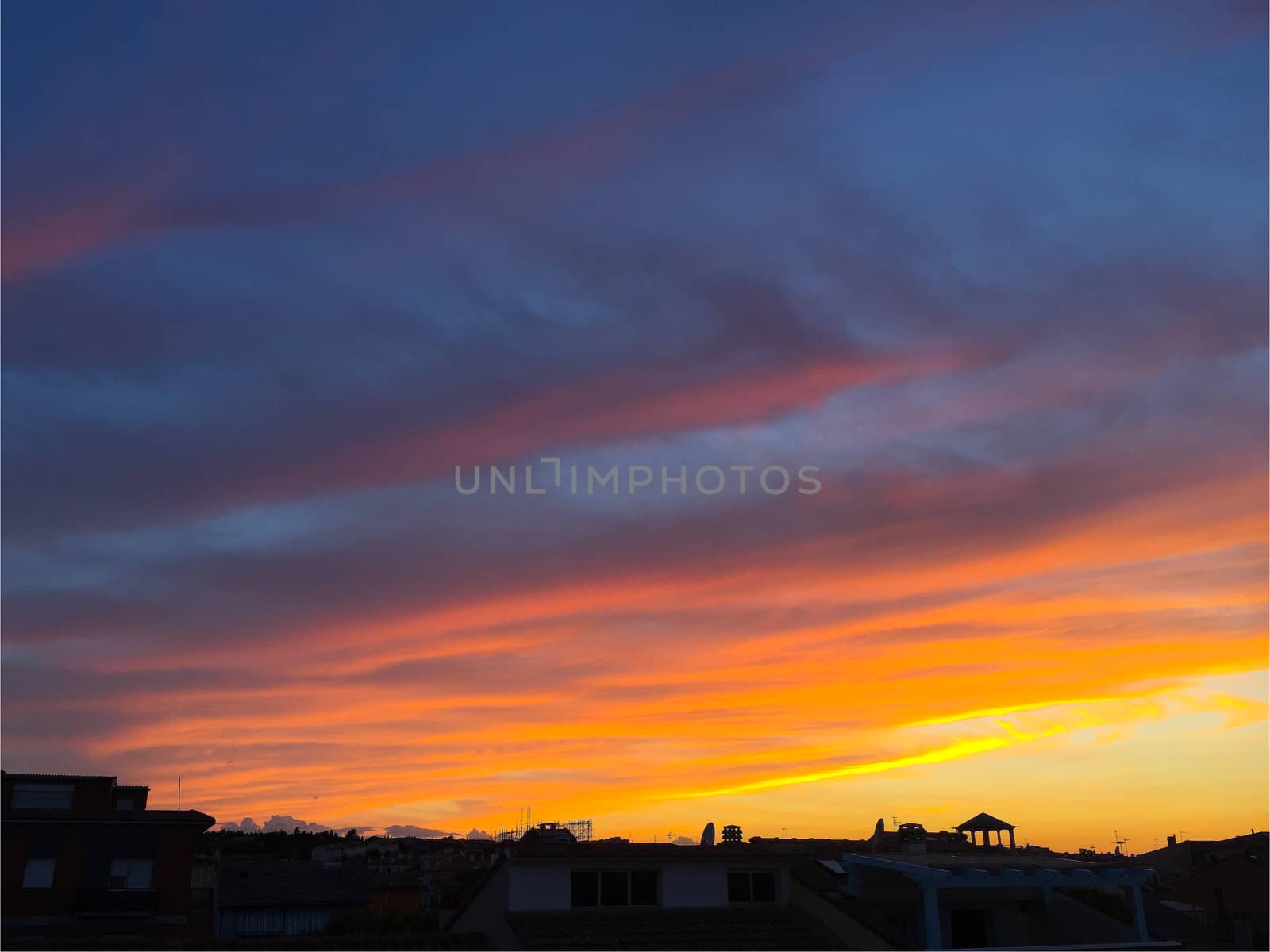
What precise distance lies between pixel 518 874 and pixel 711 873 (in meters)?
7.01

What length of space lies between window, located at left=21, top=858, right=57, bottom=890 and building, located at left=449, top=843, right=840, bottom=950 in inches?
915

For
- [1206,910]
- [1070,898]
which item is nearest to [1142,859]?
[1206,910]

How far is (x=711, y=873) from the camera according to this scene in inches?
1404

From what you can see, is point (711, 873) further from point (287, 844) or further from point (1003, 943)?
point (287, 844)

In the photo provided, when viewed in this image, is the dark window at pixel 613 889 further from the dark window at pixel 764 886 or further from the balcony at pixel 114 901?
the balcony at pixel 114 901

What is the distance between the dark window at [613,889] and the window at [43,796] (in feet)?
104

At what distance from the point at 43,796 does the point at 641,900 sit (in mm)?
33679

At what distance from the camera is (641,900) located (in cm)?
3469

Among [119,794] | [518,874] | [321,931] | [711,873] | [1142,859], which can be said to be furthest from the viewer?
[1142,859]

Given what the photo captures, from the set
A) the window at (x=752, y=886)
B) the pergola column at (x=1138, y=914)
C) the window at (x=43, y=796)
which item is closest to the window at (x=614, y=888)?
the window at (x=752, y=886)

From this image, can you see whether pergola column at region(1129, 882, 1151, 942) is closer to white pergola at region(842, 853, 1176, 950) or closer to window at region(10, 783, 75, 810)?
white pergola at region(842, 853, 1176, 950)

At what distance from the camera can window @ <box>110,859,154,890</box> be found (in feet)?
157

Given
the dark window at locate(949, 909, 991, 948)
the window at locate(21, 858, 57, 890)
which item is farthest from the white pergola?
the window at locate(21, 858, 57, 890)

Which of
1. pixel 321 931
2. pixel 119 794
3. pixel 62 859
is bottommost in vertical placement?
pixel 321 931
